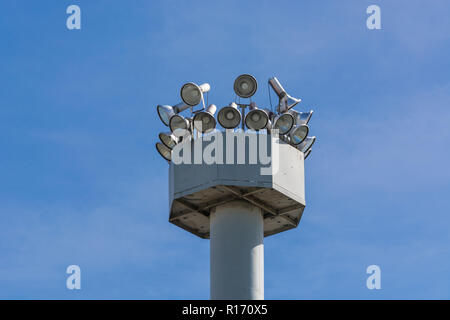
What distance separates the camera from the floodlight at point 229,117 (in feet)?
148

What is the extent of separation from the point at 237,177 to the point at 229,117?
2.73 m

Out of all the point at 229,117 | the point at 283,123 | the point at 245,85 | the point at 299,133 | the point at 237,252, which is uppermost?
the point at 245,85

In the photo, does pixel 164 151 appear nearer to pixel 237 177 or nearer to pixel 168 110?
pixel 168 110

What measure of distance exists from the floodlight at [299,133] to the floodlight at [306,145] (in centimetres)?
56

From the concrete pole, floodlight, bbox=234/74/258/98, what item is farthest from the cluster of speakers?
the concrete pole

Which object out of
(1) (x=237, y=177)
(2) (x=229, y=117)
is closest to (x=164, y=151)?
(2) (x=229, y=117)

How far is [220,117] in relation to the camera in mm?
45219

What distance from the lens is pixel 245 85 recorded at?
4666 cm

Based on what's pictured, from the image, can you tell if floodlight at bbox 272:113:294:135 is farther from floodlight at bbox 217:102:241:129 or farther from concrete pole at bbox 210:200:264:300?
concrete pole at bbox 210:200:264:300

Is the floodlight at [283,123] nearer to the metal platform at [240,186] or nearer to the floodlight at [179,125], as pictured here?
the metal platform at [240,186]

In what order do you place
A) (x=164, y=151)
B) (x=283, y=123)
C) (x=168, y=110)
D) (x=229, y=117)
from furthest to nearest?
(x=164, y=151)
(x=168, y=110)
(x=283, y=123)
(x=229, y=117)
